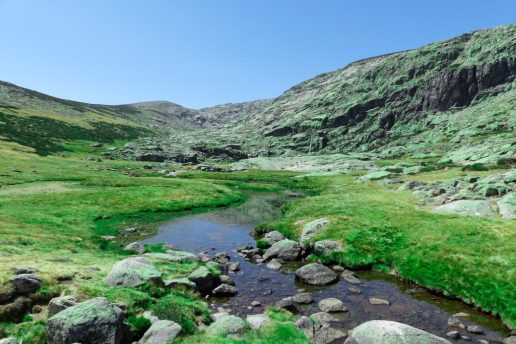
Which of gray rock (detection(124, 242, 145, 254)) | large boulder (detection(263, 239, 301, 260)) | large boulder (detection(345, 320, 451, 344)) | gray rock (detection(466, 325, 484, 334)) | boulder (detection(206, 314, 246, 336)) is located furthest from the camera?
gray rock (detection(124, 242, 145, 254))

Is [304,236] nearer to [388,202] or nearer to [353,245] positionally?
[353,245]

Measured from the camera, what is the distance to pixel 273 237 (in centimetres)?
4384

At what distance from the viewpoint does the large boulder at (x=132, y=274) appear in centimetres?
2656

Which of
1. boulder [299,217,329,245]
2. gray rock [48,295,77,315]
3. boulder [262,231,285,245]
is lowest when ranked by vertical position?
gray rock [48,295,77,315]

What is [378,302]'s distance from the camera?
27000 millimetres

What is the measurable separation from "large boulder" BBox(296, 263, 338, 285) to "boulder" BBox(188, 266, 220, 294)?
7.23 meters

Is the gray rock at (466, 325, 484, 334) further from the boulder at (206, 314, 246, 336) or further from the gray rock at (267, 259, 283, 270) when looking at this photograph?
the gray rock at (267, 259, 283, 270)

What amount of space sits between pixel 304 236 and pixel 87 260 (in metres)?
22.2

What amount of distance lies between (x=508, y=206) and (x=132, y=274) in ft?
132

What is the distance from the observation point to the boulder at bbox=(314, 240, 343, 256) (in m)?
37.4

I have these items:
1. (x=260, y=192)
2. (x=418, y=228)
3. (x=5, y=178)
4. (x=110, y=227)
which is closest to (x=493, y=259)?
(x=418, y=228)

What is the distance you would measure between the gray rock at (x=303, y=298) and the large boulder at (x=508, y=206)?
2596 centimetres

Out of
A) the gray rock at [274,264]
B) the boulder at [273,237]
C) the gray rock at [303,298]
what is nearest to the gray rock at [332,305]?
the gray rock at [303,298]

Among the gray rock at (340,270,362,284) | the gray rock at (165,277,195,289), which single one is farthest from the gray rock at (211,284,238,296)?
the gray rock at (340,270,362,284)
